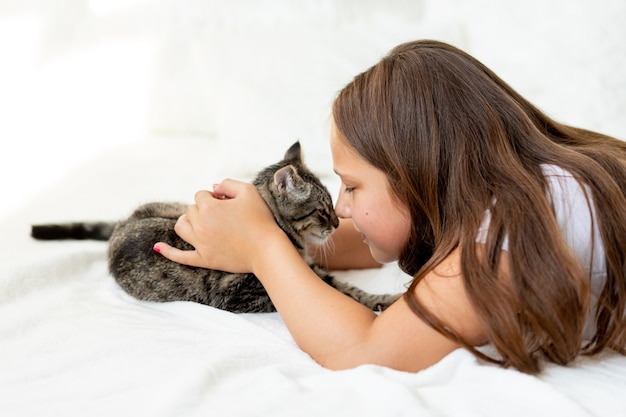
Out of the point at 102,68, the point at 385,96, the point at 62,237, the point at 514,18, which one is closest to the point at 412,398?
the point at 385,96

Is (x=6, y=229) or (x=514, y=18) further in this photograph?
(x=514, y=18)

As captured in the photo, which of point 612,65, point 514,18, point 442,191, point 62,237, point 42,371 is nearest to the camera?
point 42,371

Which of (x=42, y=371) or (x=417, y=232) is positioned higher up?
(x=417, y=232)

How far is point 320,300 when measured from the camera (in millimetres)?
980

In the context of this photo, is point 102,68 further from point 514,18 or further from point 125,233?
point 514,18

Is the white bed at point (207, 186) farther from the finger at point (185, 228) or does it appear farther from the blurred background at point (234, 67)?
the finger at point (185, 228)

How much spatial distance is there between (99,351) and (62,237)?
0.65 m

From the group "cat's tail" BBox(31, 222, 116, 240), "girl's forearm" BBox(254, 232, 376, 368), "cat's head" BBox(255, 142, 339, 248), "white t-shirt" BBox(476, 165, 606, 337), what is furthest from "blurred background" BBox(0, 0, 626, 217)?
"white t-shirt" BBox(476, 165, 606, 337)

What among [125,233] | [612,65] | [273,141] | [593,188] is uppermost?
[612,65]

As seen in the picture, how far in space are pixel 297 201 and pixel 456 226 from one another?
1.64ft

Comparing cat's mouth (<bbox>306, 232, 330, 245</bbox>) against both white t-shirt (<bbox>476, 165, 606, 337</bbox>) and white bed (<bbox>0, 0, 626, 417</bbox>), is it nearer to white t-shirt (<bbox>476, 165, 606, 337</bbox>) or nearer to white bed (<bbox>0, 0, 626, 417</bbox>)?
white bed (<bbox>0, 0, 626, 417</bbox>)

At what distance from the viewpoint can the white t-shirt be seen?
36.7 inches

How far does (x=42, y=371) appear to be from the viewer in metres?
0.92

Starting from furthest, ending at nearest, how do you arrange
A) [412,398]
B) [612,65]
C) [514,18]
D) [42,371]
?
[514,18] → [612,65] → [42,371] → [412,398]
